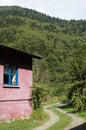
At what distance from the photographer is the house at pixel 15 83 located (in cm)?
2169

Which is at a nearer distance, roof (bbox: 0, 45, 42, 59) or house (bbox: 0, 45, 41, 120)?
A: roof (bbox: 0, 45, 42, 59)

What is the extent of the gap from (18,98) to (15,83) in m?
1.11

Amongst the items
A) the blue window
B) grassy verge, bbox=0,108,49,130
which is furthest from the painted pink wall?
grassy verge, bbox=0,108,49,130

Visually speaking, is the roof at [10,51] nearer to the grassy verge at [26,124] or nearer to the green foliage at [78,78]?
the grassy verge at [26,124]

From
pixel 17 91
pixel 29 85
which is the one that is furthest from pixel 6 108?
pixel 29 85

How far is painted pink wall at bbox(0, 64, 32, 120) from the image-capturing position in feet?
70.9

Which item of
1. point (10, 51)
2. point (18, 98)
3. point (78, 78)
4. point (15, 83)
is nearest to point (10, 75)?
point (15, 83)

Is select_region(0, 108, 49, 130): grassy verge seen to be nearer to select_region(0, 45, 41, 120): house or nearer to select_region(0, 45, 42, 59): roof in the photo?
select_region(0, 45, 41, 120): house

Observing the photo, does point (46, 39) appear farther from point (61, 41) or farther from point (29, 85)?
point (29, 85)

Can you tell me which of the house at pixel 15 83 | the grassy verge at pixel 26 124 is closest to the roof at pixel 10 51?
the house at pixel 15 83

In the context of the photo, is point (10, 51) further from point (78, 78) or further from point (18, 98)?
point (78, 78)

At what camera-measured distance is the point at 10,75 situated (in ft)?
74.9

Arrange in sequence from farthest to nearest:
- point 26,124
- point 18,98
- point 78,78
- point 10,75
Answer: point 78,78
point 18,98
point 10,75
point 26,124

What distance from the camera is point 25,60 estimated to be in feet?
80.9
